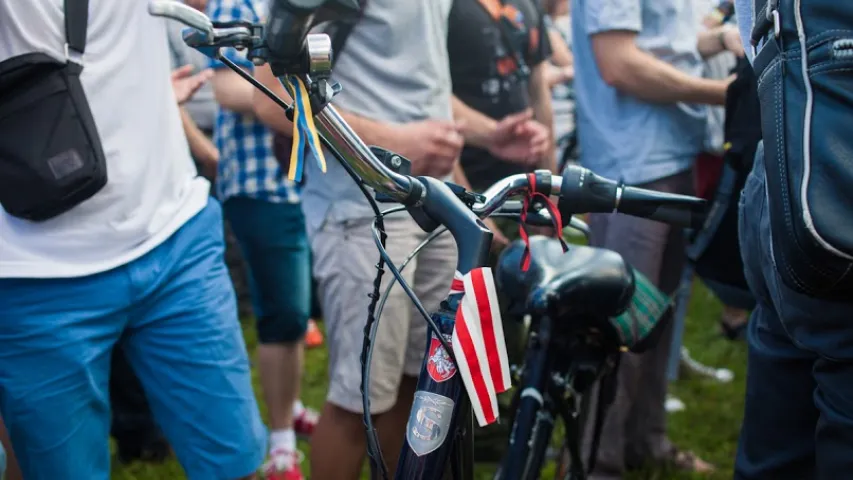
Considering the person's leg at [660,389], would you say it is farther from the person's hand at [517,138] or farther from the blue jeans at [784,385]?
the blue jeans at [784,385]

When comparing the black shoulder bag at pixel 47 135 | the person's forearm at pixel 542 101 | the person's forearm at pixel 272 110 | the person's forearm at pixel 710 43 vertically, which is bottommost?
the person's forearm at pixel 542 101

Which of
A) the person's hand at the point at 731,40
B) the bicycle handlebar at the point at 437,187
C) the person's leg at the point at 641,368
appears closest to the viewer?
the bicycle handlebar at the point at 437,187

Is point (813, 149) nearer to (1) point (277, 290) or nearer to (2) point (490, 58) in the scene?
(2) point (490, 58)

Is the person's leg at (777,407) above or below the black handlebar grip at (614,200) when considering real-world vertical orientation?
below

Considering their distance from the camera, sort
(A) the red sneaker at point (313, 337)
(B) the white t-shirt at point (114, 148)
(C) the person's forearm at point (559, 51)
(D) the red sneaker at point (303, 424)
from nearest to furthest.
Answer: (B) the white t-shirt at point (114, 148) → (D) the red sneaker at point (303, 424) → (A) the red sneaker at point (313, 337) → (C) the person's forearm at point (559, 51)

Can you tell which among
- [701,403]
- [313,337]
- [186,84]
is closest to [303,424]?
[313,337]

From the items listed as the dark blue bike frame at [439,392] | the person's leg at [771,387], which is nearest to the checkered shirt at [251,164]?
the person's leg at [771,387]

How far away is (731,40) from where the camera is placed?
3.08 metres

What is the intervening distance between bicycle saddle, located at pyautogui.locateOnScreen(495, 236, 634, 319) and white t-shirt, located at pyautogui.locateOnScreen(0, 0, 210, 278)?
2.41ft

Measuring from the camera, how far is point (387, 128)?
224cm

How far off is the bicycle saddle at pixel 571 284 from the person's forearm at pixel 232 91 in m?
1.28

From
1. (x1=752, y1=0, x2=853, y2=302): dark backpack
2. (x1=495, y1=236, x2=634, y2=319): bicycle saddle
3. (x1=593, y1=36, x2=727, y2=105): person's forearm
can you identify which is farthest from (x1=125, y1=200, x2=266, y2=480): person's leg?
(x1=593, y1=36, x2=727, y2=105): person's forearm

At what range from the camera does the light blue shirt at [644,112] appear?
2.82m

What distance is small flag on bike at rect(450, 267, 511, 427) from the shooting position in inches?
49.1
